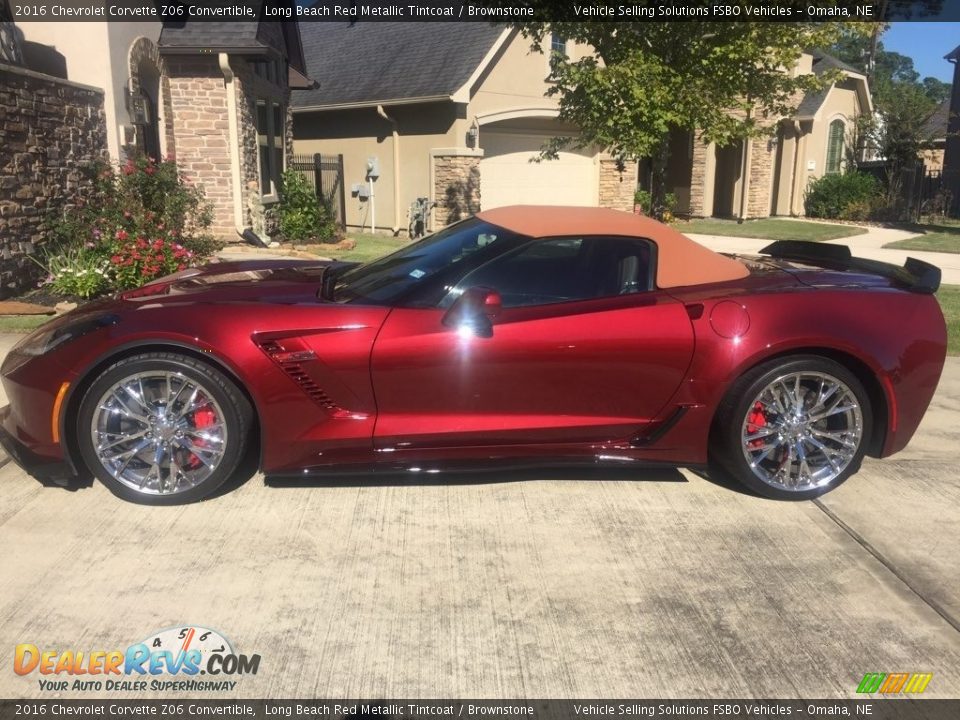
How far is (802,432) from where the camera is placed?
408 centimetres

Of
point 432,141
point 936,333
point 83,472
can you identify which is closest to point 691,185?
point 432,141

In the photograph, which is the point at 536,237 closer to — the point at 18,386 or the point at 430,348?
the point at 430,348

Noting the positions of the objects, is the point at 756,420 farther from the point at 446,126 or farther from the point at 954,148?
the point at 954,148

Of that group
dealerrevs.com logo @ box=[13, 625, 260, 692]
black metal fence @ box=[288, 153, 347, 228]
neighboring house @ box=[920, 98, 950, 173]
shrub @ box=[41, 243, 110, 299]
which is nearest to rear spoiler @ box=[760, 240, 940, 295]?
dealerrevs.com logo @ box=[13, 625, 260, 692]

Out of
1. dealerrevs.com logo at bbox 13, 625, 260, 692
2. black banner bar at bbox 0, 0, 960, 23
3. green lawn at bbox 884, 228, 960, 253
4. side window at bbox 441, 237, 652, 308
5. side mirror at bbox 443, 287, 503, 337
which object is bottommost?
dealerrevs.com logo at bbox 13, 625, 260, 692

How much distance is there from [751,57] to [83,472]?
8.00 meters

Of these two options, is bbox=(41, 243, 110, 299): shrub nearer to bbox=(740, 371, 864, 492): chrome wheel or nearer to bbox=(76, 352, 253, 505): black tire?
bbox=(76, 352, 253, 505): black tire

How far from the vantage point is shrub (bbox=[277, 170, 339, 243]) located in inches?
600

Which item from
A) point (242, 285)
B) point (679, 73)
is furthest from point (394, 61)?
point (242, 285)

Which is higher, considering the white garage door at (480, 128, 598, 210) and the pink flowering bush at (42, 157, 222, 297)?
the white garage door at (480, 128, 598, 210)

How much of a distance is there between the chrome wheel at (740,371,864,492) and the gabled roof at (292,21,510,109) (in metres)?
13.7

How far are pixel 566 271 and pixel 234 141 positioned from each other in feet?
35.4

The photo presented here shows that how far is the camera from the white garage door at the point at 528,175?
18.5m

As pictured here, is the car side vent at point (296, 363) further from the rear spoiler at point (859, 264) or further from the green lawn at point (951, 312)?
the green lawn at point (951, 312)
